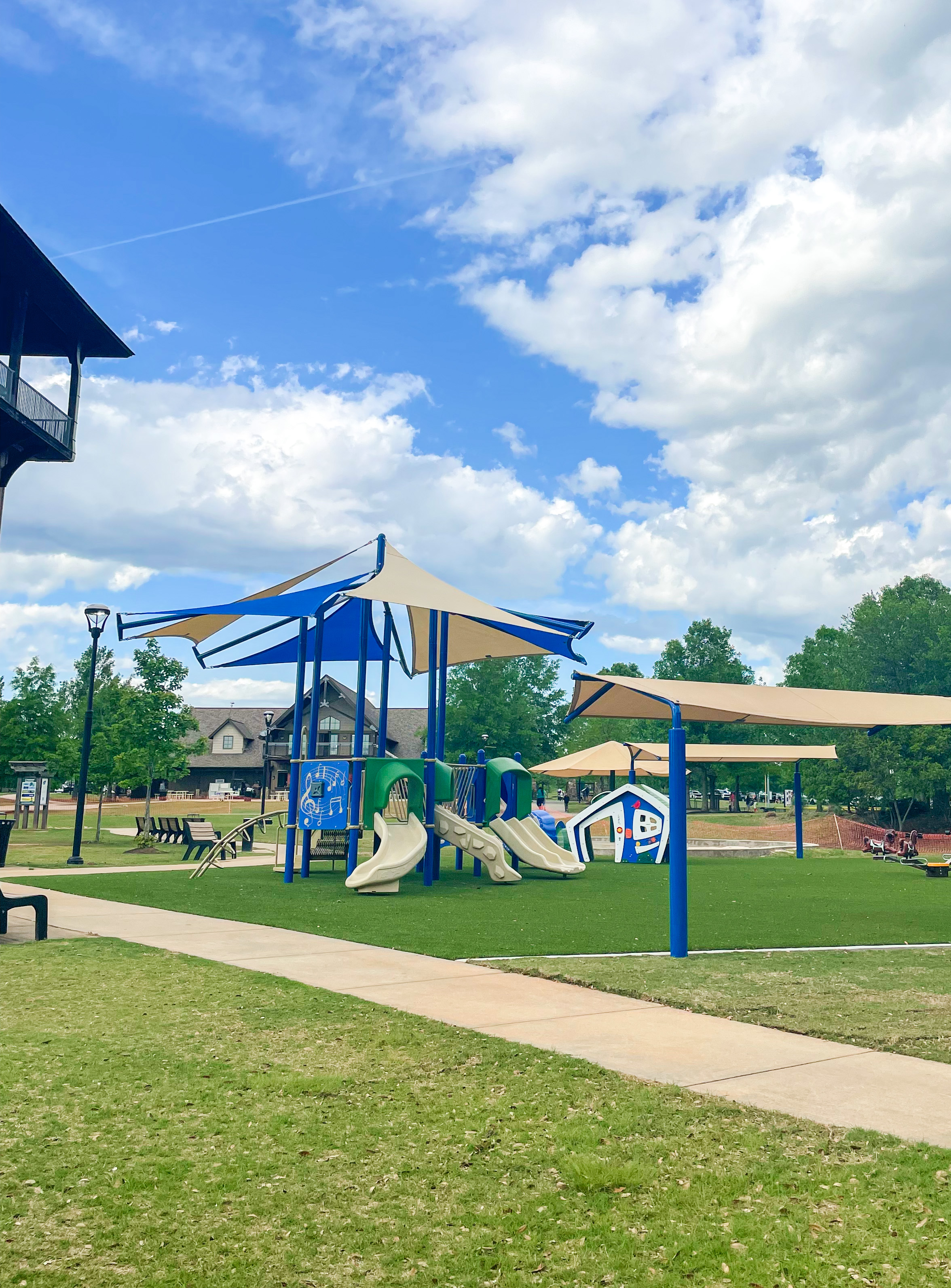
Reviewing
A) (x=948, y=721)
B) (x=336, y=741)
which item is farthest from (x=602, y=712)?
(x=336, y=741)

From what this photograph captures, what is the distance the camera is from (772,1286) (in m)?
3.48

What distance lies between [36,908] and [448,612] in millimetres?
10046

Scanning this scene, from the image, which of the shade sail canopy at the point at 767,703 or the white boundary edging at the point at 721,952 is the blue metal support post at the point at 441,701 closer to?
the shade sail canopy at the point at 767,703

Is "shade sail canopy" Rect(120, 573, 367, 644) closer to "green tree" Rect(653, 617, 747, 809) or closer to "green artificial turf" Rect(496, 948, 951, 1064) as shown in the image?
"green artificial turf" Rect(496, 948, 951, 1064)

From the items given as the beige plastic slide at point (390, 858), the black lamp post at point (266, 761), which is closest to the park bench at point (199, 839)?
the black lamp post at point (266, 761)

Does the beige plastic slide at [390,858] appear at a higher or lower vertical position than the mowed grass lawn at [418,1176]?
higher

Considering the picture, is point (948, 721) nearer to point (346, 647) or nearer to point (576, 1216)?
point (576, 1216)

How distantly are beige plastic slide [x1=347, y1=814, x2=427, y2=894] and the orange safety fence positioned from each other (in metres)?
23.4

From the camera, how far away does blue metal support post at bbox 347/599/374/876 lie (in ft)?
63.8

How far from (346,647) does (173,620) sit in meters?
6.70

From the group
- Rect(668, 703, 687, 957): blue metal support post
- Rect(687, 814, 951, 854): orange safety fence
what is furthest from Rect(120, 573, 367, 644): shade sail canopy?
Rect(687, 814, 951, 854): orange safety fence

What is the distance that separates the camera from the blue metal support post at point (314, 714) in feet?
69.1

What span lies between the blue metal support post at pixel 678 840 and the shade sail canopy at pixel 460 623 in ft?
23.9

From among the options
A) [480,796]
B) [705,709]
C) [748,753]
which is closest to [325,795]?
[480,796]
